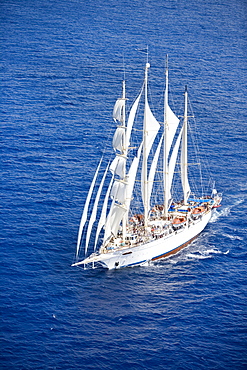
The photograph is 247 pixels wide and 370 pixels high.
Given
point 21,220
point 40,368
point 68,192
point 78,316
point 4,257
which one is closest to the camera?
point 40,368

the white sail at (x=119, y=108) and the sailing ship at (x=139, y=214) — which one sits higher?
the white sail at (x=119, y=108)

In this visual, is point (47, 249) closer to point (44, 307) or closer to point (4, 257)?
point (4, 257)

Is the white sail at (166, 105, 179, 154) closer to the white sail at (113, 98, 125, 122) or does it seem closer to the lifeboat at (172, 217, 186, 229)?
the white sail at (113, 98, 125, 122)

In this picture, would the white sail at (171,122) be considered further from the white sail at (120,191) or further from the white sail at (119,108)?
the white sail at (120,191)

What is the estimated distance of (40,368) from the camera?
407ft

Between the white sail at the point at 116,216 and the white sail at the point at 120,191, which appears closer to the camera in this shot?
the white sail at the point at 120,191

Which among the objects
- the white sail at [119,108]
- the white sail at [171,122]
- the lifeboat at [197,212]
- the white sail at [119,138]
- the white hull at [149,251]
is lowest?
the white hull at [149,251]

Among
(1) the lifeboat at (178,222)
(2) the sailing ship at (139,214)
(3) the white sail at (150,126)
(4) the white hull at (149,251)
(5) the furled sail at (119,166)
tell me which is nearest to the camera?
(4) the white hull at (149,251)

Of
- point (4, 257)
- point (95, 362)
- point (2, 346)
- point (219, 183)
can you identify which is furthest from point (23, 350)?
point (219, 183)

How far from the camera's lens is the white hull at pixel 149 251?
502ft

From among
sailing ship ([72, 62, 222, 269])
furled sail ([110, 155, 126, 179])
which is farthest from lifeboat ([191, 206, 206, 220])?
furled sail ([110, 155, 126, 179])

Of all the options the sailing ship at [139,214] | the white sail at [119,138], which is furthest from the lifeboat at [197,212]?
the white sail at [119,138]

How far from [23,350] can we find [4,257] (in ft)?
103

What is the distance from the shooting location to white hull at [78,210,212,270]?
153m
